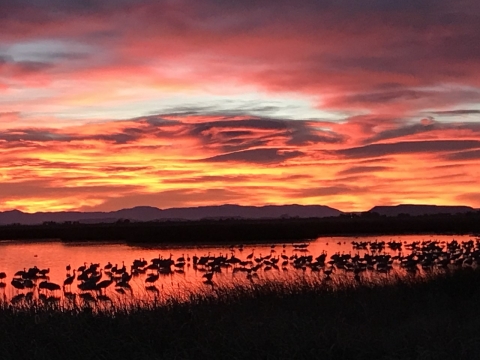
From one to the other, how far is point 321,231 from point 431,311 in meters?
65.6

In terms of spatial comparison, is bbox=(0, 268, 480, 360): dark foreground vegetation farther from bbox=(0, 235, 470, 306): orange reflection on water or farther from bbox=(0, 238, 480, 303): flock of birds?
bbox=(0, 235, 470, 306): orange reflection on water

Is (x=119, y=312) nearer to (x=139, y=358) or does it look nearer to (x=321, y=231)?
(x=139, y=358)

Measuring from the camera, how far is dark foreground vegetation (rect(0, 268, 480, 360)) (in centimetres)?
980

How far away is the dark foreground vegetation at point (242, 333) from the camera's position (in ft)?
32.1

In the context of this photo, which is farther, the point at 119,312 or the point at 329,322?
the point at 119,312

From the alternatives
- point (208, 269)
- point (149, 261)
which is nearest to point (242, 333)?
point (208, 269)

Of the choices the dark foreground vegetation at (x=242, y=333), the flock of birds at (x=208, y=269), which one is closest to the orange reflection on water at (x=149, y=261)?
the flock of birds at (x=208, y=269)

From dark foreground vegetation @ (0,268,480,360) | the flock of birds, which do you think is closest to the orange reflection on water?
the flock of birds

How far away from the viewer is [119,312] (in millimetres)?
12648

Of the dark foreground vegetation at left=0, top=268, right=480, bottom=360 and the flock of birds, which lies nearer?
the dark foreground vegetation at left=0, top=268, right=480, bottom=360

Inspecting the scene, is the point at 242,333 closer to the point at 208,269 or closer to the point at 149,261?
the point at 208,269

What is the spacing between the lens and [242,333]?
409 inches

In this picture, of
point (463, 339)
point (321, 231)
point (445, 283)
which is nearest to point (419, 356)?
point (463, 339)

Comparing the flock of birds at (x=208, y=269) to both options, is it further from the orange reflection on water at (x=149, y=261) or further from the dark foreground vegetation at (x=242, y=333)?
the dark foreground vegetation at (x=242, y=333)
